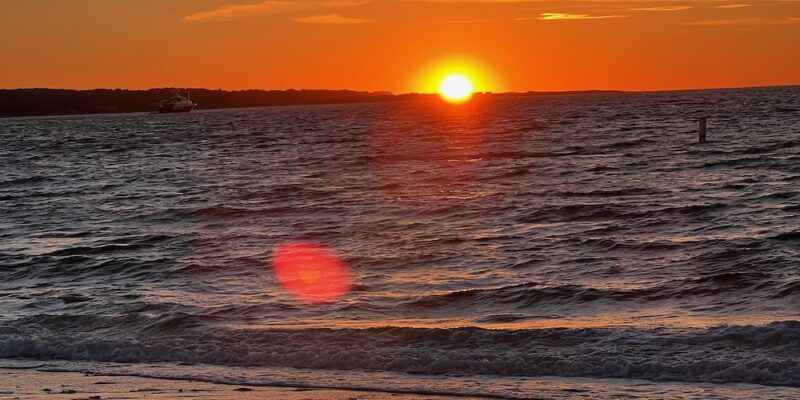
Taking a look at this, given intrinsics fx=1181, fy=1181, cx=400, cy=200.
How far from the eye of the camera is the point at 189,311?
16094mm

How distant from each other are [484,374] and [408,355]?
109 cm

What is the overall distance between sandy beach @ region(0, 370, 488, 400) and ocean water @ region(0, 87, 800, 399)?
1.38ft

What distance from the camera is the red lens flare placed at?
1738 centimetres

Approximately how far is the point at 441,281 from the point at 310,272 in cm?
240

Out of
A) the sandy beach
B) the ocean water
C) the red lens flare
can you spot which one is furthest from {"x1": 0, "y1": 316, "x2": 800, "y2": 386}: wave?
the red lens flare

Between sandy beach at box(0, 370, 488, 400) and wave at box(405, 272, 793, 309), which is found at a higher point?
sandy beach at box(0, 370, 488, 400)

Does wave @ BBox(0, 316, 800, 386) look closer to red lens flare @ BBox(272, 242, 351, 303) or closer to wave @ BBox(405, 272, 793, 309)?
wave @ BBox(405, 272, 793, 309)

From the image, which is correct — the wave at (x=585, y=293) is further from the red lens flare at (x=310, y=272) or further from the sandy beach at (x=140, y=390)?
the sandy beach at (x=140, y=390)

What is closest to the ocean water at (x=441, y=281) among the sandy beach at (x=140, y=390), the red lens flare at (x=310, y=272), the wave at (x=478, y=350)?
the wave at (x=478, y=350)

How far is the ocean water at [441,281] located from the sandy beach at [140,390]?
1.38 ft

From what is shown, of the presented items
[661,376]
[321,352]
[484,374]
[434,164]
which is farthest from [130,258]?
[434,164]

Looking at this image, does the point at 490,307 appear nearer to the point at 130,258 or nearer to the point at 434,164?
the point at 130,258

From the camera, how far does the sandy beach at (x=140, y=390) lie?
36.8 feet

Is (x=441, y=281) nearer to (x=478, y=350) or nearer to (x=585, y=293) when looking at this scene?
(x=585, y=293)
